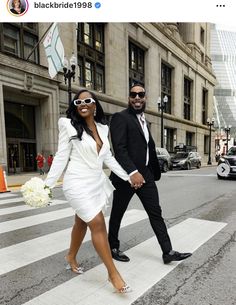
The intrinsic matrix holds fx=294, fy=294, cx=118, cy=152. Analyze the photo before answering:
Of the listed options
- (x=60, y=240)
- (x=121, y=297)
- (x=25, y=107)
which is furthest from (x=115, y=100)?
(x=121, y=297)

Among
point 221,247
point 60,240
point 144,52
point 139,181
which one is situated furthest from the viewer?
point 144,52

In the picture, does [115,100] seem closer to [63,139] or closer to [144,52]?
[144,52]

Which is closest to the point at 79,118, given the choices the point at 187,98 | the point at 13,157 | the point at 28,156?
the point at 13,157

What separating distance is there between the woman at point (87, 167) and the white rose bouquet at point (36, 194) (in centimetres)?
11

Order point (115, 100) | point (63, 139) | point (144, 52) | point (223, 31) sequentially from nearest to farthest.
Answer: point (63, 139) < point (115, 100) < point (144, 52) < point (223, 31)

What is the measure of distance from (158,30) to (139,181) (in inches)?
1455

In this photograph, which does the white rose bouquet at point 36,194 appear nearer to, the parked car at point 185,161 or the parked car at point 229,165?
the parked car at point 229,165

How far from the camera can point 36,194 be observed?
280 cm

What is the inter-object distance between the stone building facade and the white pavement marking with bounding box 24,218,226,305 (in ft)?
49.1

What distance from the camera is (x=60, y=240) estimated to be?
450cm

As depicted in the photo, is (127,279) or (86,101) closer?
(86,101)
